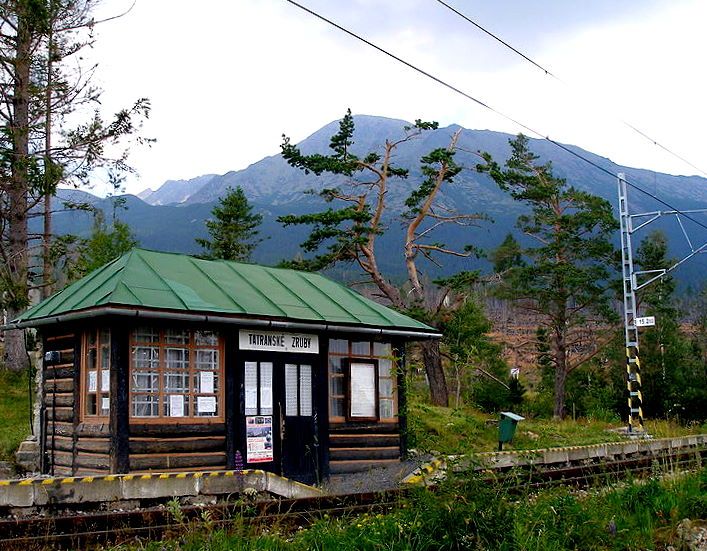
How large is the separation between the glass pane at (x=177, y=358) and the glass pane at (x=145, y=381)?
1.12ft

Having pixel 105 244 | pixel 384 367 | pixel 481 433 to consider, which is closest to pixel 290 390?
pixel 384 367

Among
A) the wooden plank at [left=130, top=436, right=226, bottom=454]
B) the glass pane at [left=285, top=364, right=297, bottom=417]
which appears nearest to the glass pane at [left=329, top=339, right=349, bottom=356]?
the glass pane at [left=285, top=364, right=297, bottom=417]

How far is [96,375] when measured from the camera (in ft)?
46.9

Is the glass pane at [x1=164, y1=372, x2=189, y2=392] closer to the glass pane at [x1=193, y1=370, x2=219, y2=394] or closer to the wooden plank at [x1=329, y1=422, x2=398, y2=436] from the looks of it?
the glass pane at [x1=193, y1=370, x2=219, y2=394]

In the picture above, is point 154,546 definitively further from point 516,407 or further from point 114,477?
point 516,407

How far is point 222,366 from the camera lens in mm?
14891

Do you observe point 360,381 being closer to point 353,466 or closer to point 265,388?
point 353,466

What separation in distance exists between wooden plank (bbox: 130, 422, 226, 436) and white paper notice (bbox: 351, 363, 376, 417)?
343cm

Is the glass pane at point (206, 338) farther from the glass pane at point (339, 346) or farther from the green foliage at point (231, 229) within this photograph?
the green foliage at point (231, 229)

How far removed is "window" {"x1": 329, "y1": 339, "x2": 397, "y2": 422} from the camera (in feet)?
55.8

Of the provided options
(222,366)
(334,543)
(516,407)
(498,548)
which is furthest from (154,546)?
(516,407)

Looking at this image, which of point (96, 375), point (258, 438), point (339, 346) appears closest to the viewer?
point (96, 375)

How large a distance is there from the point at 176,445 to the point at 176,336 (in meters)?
1.90

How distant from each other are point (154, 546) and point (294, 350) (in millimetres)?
8523
